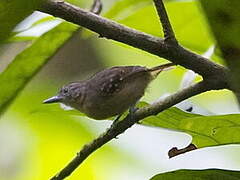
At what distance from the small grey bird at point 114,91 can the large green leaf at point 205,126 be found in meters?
0.63

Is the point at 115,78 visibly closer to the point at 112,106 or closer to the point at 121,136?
the point at 112,106

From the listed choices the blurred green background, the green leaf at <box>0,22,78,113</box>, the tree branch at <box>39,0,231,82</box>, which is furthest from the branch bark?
the blurred green background

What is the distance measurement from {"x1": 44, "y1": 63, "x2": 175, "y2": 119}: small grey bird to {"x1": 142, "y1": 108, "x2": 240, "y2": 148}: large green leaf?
0.63 metres

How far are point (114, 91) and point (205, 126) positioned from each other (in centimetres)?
102

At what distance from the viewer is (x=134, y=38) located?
754mm

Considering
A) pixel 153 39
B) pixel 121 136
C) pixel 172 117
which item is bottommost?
pixel 121 136

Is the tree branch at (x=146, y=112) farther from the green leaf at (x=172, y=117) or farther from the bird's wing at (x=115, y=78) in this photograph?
the bird's wing at (x=115, y=78)

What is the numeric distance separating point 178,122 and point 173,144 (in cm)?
68

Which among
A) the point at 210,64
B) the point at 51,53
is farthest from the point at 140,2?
the point at 210,64

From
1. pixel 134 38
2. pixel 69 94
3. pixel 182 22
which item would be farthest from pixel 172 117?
pixel 69 94

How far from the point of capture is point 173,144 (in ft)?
5.51

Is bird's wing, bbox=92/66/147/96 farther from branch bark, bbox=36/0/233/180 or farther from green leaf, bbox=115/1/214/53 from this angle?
branch bark, bbox=36/0/233/180

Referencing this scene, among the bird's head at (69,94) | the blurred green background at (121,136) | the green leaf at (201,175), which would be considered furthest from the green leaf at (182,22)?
the green leaf at (201,175)

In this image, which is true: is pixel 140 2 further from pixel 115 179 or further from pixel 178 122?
pixel 178 122
